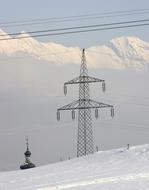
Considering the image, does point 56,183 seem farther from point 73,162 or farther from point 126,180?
point 73,162

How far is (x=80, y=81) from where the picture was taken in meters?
52.9

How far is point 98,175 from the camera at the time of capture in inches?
1406

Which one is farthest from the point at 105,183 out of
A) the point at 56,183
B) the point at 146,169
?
the point at 146,169

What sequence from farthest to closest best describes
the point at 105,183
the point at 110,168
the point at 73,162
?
the point at 73,162, the point at 110,168, the point at 105,183

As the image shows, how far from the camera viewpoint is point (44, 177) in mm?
38094

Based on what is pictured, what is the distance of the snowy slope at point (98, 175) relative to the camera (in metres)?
31.1

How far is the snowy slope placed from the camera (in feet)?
102

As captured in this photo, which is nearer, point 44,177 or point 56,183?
point 56,183

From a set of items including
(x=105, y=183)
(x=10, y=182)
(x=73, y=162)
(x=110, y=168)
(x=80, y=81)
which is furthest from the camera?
(x=80, y=81)

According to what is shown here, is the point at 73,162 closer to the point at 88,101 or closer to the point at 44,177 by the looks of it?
the point at 88,101

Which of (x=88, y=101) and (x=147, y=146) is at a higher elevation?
(x=88, y=101)

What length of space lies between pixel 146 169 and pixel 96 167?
5.85 meters

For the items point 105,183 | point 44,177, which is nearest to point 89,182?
point 105,183

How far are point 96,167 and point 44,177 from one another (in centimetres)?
574
